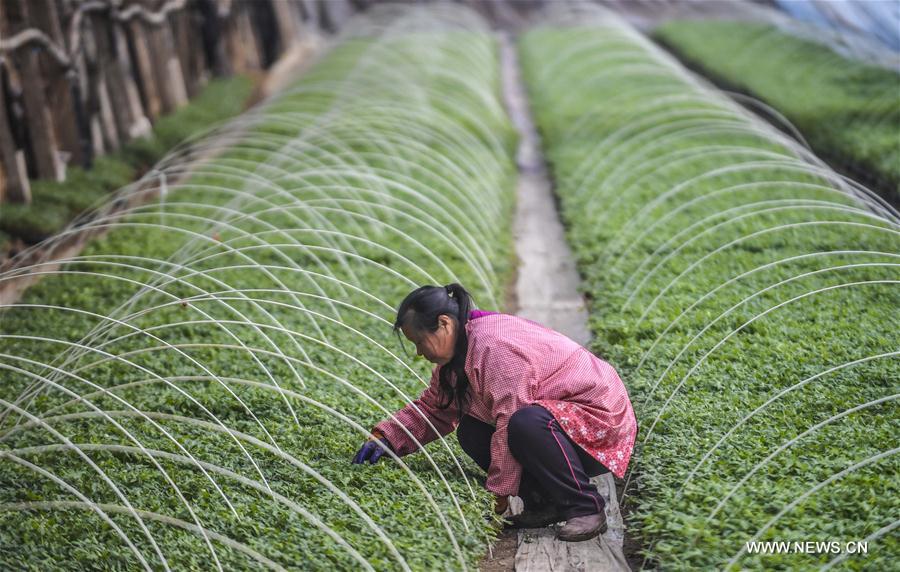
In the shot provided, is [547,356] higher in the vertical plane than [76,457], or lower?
higher

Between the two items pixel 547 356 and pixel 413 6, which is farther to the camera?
pixel 413 6


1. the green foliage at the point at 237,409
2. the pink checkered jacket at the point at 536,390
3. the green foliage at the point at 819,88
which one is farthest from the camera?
the green foliage at the point at 819,88

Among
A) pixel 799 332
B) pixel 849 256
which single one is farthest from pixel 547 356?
pixel 849 256

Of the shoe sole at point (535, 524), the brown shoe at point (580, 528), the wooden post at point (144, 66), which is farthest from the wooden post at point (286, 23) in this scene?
the brown shoe at point (580, 528)

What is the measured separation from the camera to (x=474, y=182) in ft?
33.8

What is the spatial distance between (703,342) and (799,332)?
61cm

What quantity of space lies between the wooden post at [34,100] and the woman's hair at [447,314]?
747cm

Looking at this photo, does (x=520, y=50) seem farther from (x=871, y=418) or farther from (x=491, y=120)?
(x=871, y=418)

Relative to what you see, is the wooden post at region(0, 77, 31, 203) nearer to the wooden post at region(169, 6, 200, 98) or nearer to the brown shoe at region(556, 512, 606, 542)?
the wooden post at region(169, 6, 200, 98)

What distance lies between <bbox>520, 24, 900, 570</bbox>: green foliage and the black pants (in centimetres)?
32

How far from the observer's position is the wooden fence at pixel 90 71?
32.6 feet

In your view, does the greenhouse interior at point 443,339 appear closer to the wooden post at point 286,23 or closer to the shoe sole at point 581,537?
the shoe sole at point 581,537

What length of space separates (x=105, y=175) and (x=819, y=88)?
10955 millimetres

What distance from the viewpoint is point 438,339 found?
4.18 metres
